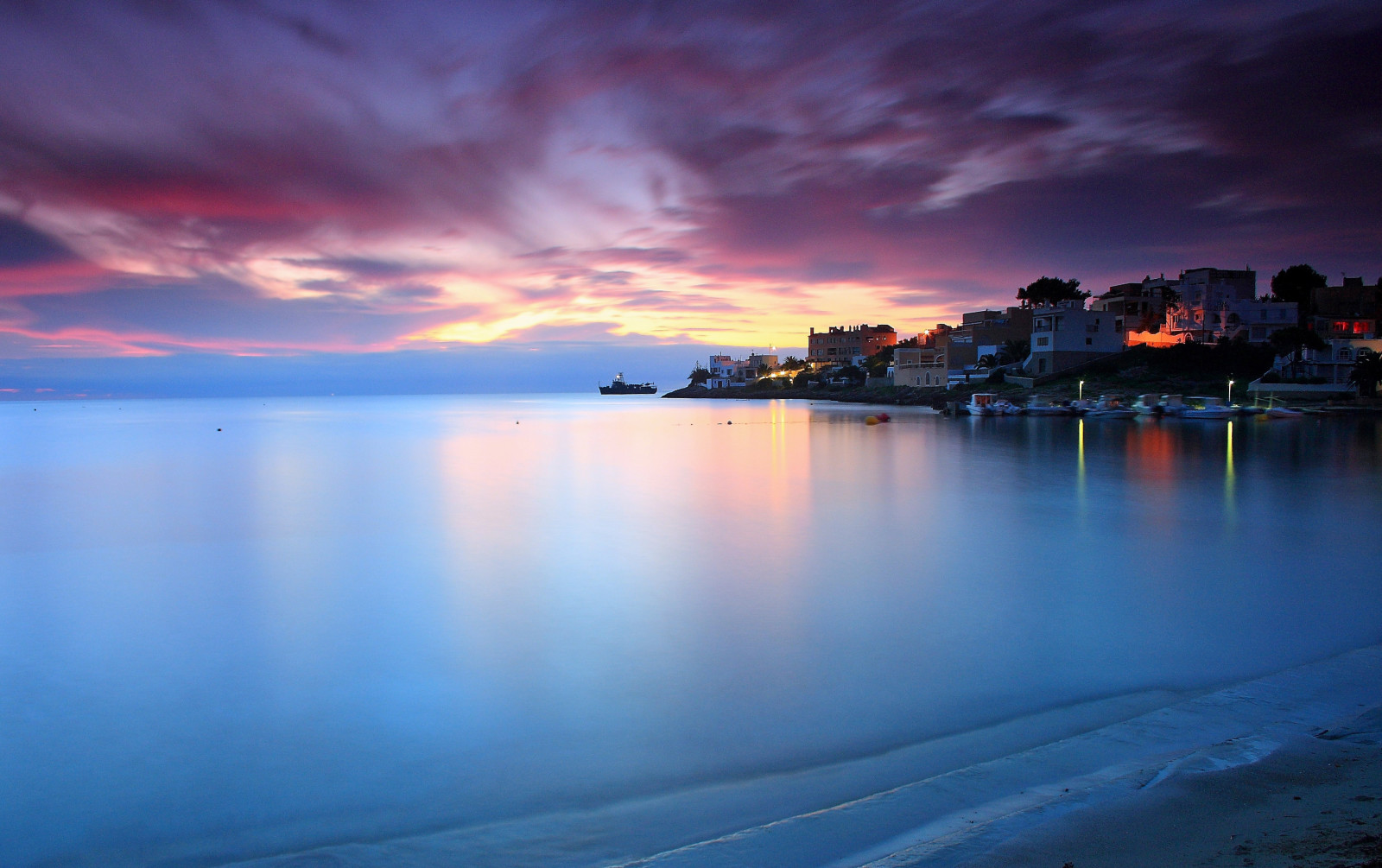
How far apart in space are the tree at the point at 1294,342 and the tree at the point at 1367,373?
11.8ft

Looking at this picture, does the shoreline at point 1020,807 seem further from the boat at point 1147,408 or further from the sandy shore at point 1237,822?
the boat at point 1147,408

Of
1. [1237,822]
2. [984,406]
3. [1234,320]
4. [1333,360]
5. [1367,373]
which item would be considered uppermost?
[1234,320]

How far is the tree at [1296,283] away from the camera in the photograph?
5872cm

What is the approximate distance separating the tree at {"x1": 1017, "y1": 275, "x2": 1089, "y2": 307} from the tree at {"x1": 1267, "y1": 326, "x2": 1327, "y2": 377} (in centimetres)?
2305

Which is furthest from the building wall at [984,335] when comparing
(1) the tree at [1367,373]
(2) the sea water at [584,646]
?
(2) the sea water at [584,646]

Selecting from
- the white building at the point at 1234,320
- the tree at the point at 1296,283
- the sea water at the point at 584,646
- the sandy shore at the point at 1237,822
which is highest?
the tree at the point at 1296,283

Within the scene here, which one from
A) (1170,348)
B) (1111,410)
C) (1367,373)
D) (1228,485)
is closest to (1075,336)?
(1170,348)

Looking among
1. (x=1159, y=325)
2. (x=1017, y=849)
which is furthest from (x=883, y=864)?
(x=1159, y=325)

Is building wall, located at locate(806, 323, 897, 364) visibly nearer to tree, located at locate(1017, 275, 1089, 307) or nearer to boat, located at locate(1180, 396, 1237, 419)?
tree, located at locate(1017, 275, 1089, 307)

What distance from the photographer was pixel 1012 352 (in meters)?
63.8

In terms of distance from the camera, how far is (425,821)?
3.73m

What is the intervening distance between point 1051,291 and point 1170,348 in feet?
66.5

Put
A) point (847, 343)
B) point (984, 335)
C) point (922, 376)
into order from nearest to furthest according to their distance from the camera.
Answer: point (984, 335)
point (922, 376)
point (847, 343)

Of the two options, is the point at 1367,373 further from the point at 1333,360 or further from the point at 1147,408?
the point at 1147,408
